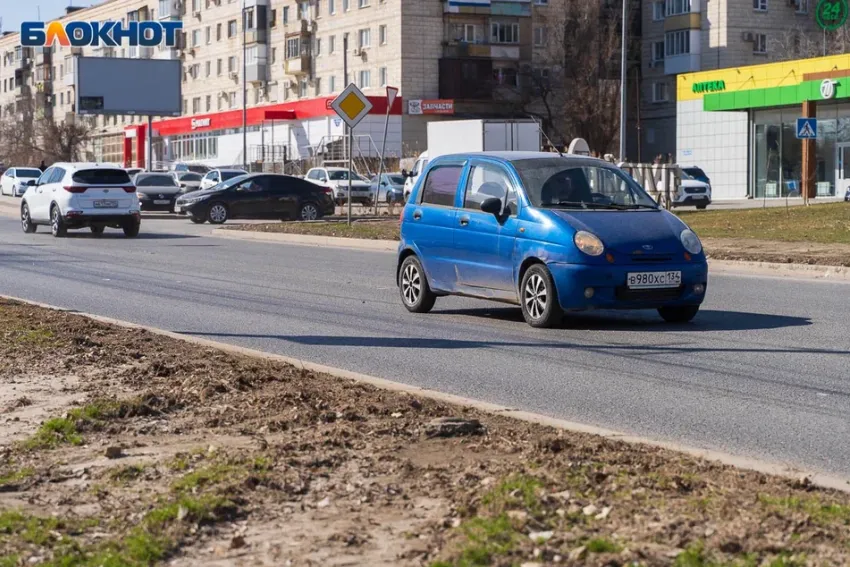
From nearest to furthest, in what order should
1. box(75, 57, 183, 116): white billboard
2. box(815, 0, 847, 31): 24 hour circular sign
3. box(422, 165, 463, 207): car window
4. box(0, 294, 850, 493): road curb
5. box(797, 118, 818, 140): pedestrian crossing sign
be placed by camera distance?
1. box(0, 294, 850, 493): road curb
2. box(422, 165, 463, 207): car window
3. box(797, 118, 818, 140): pedestrian crossing sign
4. box(815, 0, 847, 31): 24 hour circular sign
5. box(75, 57, 183, 116): white billboard

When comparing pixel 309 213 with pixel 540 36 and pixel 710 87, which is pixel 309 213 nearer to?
pixel 710 87

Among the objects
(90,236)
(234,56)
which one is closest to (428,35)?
(234,56)

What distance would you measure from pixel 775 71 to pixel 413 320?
1750 inches

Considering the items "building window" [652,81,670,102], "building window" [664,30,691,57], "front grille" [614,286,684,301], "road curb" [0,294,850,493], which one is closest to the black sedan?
"front grille" [614,286,684,301]

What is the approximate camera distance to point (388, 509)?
5238 millimetres

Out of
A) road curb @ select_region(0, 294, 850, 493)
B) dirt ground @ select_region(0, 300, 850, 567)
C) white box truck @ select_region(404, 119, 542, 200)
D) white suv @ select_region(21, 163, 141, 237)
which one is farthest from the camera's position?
white box truck @ select_region(404, 119, 542, 200)

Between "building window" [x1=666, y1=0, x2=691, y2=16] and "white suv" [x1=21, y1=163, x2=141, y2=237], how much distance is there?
55824 millimetres

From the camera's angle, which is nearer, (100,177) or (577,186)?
(577,186)

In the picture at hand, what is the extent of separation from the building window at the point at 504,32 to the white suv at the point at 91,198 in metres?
54.9

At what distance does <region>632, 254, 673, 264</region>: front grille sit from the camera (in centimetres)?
1215

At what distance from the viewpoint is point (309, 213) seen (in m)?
40.9

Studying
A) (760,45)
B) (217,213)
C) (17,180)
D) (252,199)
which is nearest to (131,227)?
(217,213)

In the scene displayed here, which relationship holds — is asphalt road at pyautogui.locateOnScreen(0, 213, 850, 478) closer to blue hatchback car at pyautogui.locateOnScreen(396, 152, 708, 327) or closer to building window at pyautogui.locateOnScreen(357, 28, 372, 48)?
blue hatchback car at pyautogui.locateOnScreen(396, 152, 708, 327)

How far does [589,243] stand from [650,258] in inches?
22.6
